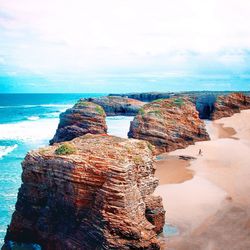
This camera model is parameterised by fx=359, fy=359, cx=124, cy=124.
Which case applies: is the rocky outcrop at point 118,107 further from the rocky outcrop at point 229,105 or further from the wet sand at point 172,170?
the wet sand at point 172,170

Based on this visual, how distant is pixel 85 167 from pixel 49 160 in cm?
220

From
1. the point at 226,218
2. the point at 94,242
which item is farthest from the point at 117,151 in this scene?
the point at 226,218

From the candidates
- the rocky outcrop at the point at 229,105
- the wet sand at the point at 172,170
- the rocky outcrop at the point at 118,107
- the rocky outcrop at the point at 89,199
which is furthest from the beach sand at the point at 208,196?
the rocky outcrop at the point at 118,107

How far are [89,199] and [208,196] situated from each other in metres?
12.2

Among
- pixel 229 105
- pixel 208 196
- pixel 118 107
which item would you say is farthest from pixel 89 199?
pixel 118 107

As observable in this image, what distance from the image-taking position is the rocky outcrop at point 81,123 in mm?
43144

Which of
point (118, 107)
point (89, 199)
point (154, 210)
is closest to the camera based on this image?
point (89, 199)

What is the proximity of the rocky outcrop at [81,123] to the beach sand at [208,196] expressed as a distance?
32.5ft

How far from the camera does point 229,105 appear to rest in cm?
7981

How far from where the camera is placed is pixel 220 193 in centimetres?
2667

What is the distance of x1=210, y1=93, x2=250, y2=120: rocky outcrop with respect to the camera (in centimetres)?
7619

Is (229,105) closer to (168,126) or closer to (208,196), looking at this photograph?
(168,126)

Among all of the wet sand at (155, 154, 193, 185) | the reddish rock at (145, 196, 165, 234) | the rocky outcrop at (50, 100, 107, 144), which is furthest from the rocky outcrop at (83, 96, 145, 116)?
the reddish rock at (145, 196, 165, 234)

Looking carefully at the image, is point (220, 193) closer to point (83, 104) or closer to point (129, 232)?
point (129, 232)
